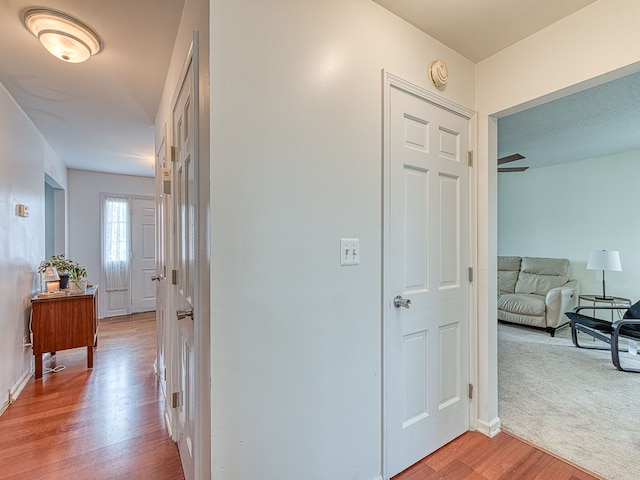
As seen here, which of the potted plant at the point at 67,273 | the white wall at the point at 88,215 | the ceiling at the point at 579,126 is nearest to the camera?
the ceiling at the point at 579,126

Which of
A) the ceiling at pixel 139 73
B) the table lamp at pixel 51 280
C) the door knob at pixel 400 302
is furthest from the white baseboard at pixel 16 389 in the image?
the door knob at pixel 400 302

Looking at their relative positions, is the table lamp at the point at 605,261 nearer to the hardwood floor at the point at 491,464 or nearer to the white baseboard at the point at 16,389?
the hardwood floor at the point at 491,464

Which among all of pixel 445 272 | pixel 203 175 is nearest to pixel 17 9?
pixel 203 175

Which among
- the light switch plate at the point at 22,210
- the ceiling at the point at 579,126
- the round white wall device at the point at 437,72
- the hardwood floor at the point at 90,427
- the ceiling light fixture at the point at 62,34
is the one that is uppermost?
the ceiling at the point at 579,126

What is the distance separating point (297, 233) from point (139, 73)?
1.87 meters

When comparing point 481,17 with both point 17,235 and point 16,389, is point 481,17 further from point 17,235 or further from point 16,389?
point 16,389

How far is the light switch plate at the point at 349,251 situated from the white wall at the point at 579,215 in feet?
15.8

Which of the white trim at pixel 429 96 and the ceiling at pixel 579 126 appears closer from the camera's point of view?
the white trim at pixel 429 96

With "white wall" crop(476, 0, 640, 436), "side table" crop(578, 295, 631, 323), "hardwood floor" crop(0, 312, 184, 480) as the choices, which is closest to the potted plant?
"hardwood floor" crop(0, 312, 184, 480)

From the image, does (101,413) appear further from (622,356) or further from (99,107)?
(622,356)

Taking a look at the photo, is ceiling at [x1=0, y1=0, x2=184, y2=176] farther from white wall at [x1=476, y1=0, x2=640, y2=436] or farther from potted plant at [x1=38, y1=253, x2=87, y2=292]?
white wall at [x1=476, y1=0, x2=640, y2=436]

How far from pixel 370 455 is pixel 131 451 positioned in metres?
1.43

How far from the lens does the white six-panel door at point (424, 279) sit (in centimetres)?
158

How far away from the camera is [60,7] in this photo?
1.53 metres
